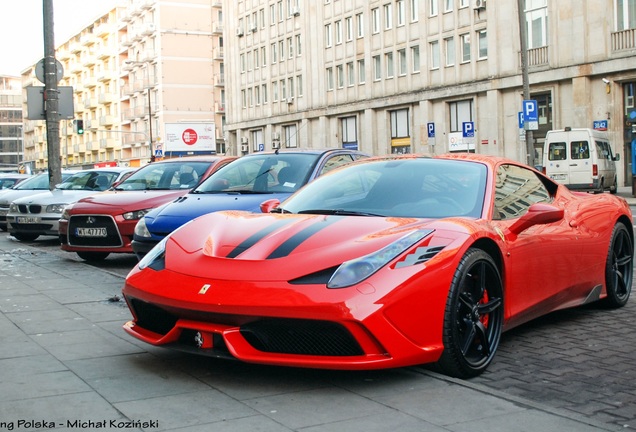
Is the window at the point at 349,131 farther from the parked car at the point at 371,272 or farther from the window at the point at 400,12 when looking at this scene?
the parked car at the point at 371,272

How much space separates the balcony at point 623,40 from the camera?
124ft

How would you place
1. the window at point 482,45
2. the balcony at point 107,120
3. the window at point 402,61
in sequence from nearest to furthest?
1. the window at point 482,45
2. the window at point 402,61
3. the balcony at point 107,120

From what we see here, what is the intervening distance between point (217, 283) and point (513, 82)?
137ft

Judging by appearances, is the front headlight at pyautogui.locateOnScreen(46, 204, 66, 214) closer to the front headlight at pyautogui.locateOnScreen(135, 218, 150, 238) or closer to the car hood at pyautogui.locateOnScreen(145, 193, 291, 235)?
the car hood at pyautogui.locateOnScreen(145, 193, 291, 235)

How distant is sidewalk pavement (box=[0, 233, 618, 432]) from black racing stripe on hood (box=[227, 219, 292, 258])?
0.65 meters

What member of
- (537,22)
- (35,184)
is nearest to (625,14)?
(537,22)

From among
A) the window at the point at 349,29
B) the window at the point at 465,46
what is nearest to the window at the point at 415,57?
the window at the point at 465,46

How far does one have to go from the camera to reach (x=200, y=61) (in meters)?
87.9

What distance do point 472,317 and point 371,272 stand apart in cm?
81

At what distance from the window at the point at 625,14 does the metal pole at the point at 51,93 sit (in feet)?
93.2

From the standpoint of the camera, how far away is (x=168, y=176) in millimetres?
12125

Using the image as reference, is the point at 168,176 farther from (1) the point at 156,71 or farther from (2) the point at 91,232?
(1) the point at 156,71

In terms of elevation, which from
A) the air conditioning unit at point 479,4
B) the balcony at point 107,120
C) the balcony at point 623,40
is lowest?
the balcony at point 623,40

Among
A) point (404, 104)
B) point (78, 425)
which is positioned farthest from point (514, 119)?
point (78, 425)
